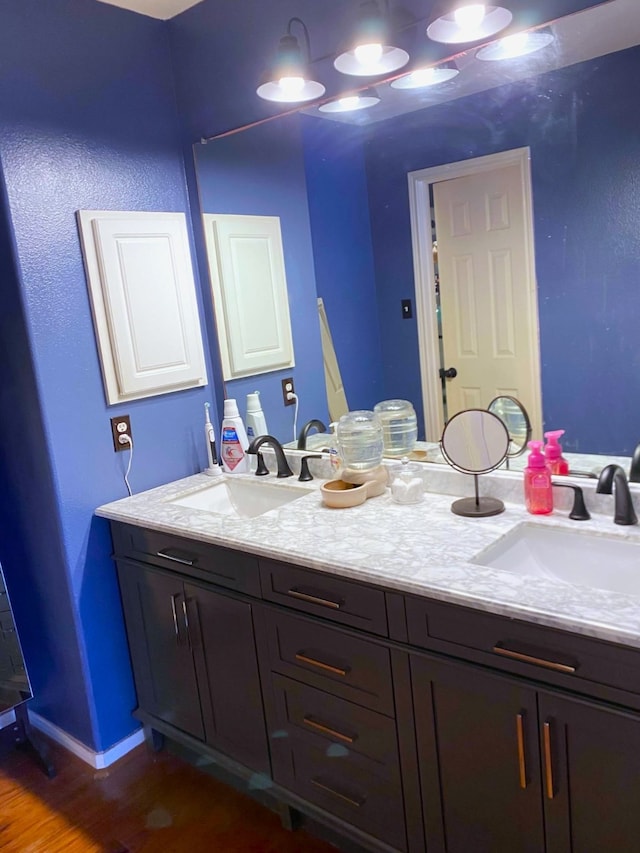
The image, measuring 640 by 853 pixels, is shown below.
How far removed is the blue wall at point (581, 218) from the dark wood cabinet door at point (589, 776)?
738 millimetres

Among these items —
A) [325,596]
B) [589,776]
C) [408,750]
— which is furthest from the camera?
[325,596]

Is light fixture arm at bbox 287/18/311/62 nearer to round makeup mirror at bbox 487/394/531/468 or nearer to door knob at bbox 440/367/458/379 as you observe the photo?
door knob at bbox 440/367/458/379

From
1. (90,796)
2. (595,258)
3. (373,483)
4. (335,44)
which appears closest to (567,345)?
(595,258)

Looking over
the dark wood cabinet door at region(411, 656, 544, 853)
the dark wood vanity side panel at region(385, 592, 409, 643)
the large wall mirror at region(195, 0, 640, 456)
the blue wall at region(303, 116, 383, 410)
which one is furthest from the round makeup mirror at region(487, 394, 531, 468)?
the dark wood cabinet door at region(411, 656, 544, 853)

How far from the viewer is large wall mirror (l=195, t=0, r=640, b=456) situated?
1.61 metres

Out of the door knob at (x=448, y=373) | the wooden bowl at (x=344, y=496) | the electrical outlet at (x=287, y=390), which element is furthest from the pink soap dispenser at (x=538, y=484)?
the electrical outlet at (x=287, y=390)

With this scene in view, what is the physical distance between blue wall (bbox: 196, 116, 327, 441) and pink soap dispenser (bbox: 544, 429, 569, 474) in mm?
799

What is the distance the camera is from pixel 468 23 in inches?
66.2

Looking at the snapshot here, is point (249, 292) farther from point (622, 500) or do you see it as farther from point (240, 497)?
point (622, 500)

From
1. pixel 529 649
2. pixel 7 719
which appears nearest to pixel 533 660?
pixel 529 649

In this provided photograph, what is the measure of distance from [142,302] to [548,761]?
1792 mm

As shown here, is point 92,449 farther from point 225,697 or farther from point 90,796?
point 90,796

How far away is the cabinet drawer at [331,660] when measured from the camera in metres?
1.58

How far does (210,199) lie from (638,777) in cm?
211
